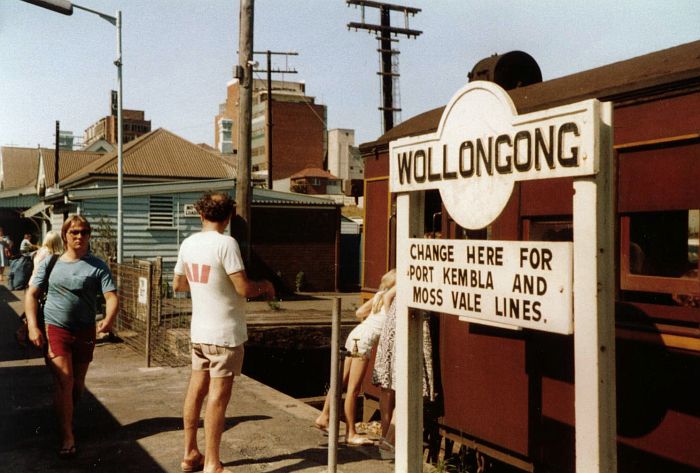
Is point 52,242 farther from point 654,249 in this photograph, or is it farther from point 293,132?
point 293,132

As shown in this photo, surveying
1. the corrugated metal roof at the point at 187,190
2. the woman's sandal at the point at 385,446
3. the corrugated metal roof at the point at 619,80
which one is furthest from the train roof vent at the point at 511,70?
the corrugated metal roof at the point at 187,190

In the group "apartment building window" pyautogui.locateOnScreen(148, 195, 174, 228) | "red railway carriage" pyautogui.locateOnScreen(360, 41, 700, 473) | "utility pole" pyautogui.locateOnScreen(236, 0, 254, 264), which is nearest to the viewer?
"red railway carriage" pyautogui.locateOnScreen(360, 41, 700, 473)

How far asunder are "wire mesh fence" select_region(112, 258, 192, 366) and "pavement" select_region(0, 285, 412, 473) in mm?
1190

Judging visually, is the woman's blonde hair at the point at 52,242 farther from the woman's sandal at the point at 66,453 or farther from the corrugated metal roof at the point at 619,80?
the corrugated metal roof at the point at 619,80

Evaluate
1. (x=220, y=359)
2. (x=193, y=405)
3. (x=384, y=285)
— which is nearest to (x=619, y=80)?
(x=384, y=285)

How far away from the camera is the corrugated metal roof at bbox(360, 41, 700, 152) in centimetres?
443

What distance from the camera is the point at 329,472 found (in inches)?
185

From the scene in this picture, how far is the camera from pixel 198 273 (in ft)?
15.5

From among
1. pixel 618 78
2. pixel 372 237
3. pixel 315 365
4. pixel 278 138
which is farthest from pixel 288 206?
pixel 278 138

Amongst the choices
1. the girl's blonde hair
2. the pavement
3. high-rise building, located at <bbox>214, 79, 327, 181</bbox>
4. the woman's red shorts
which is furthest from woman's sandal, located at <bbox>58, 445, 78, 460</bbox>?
high-rise building, located at <bbox>214, 79, 327, 181</bbox>

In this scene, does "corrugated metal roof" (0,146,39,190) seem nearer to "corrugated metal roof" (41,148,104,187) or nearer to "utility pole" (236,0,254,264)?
"corrugated metal roof" (41,148,104,187)

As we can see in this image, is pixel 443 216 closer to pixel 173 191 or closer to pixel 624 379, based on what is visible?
pixel 624 379

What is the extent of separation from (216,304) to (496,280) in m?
2.09

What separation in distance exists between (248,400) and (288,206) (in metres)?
15.7
